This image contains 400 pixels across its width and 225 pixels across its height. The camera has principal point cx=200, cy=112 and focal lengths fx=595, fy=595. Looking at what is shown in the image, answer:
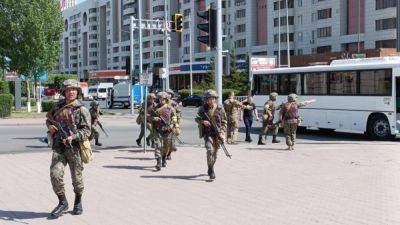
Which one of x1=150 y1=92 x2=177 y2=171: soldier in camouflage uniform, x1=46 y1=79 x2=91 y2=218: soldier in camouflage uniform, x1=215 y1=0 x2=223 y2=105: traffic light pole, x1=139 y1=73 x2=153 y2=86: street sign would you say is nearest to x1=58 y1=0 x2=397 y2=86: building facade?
x1=215 y1=0 x2=223 y2=105: traffic light pole

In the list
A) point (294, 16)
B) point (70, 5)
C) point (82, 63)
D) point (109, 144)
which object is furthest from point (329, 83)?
point (70, 5)

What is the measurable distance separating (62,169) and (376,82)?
48.5 feet

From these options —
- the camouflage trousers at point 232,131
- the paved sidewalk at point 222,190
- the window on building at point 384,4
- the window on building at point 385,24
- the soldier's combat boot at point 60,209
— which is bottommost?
the paved sidewalk at point 222,190

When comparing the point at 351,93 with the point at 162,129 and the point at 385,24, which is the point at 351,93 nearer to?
the point at 162,129

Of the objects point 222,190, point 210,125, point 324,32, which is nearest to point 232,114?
point 210,125

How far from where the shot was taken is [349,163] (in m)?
13.3

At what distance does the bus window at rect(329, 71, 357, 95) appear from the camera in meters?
20.8

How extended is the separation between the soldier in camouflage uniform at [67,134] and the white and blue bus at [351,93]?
13946mm

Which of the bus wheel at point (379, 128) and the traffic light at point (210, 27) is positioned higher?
the traffic light at point (210, 27)

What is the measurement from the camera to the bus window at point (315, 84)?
72.7 ft

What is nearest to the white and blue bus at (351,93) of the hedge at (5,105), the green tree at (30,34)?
the hedge at (5,105)

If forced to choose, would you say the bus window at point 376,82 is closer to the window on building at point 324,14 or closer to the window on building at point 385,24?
the window on building at point 385,24

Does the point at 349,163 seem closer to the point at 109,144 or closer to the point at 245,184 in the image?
the point at 245,184

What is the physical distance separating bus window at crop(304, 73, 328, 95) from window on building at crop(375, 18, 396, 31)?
4583 cm
